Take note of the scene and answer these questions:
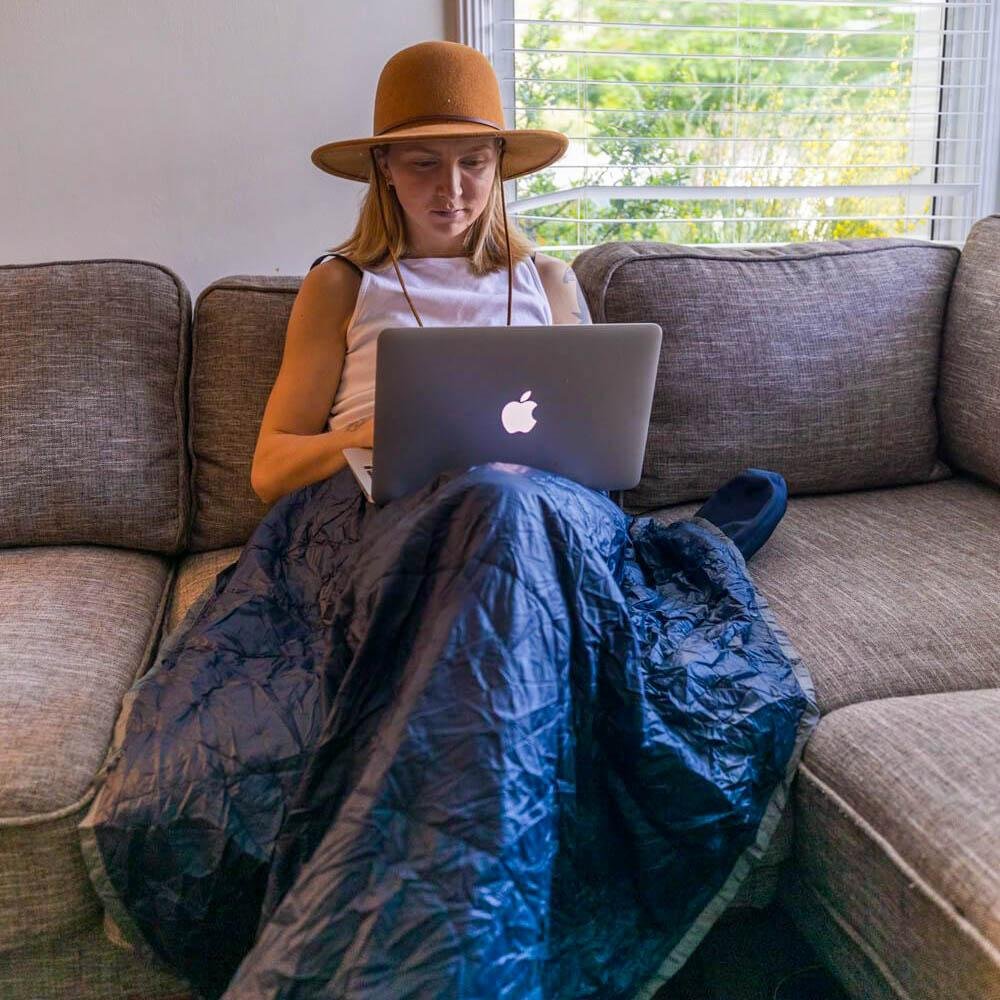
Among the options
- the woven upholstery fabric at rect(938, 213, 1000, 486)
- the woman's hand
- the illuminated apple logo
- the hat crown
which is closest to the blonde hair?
the hat crown

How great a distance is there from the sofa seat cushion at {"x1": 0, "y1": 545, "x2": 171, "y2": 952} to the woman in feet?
0.13

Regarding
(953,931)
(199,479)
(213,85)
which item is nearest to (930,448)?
(953,931)

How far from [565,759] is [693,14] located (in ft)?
5.58

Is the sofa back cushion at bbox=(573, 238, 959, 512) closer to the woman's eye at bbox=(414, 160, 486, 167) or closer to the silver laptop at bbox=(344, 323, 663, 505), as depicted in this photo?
the woman's eye at bbox=(414, 160, 486, 167)

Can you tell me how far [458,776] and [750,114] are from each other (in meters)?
1.75

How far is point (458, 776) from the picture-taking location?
87 centimetres

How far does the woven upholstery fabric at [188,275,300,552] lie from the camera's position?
1661 mm

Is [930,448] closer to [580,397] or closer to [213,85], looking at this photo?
[580,397]

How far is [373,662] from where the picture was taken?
0.98 metres

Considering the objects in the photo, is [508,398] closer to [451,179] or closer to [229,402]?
[451,179]

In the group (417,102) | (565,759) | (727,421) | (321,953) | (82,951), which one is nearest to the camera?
(321,953)

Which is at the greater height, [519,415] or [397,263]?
[397,263]

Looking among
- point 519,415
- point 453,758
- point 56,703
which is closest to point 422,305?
point 519,415

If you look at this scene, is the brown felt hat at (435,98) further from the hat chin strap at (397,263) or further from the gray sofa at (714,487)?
the gray sofa at (714,487)
